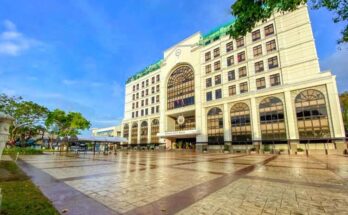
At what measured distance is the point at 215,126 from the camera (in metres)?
42.7

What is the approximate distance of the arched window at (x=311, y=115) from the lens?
97.2 ft

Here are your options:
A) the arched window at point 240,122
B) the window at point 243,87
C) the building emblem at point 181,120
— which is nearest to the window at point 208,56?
the window at point 243,87

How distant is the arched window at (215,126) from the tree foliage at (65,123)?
2908 centimetres

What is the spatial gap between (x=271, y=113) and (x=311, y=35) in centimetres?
1501

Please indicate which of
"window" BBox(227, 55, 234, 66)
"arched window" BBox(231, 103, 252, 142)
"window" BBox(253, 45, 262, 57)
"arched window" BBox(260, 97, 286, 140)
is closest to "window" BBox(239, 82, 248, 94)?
"arched window" BBox(231, 103, 252, 142)

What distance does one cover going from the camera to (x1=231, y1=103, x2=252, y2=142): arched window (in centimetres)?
3762

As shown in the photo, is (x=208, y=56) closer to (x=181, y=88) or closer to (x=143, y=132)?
(x=181, y=88)

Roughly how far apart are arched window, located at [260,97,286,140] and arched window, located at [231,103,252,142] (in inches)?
109

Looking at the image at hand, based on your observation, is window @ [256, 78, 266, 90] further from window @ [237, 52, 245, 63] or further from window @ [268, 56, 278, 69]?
window @ [237, 52, 245, 63]

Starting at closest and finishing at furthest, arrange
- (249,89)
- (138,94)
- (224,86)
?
1. (249,89)
2. (224,86)
3. (138,94)

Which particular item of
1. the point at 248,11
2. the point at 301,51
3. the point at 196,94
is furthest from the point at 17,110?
the point at 301,51

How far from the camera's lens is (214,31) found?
4834cm

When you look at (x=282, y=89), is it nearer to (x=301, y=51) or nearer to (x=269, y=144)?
(x=301, y=51)

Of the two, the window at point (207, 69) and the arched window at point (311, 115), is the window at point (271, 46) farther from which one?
the window at point (207, 69)
